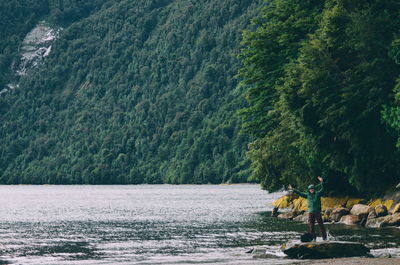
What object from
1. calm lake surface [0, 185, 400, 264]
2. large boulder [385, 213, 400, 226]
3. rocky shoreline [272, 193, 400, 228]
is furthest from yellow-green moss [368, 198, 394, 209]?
calm lake surface [0, 185, 400, 264]

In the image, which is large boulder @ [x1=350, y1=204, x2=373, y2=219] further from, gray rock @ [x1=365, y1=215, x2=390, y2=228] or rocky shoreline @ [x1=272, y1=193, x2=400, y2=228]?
gray rock @ [x1=365, y1=215, x2=390, y2=228]

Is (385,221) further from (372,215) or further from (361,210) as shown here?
(361,210)

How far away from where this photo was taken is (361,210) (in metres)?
56.5

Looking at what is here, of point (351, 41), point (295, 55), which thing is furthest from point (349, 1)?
point (295, 55)

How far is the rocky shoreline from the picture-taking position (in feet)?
168

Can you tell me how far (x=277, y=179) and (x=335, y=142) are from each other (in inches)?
615

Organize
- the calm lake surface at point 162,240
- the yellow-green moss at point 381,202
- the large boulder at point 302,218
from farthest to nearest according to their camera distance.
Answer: the large boulder at point 302,218
the yellow-green moss at point 381,202
the calm lake surface at point 162,240

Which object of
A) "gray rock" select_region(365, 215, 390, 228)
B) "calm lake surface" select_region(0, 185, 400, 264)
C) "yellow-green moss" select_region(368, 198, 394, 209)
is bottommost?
"calm lake surface" select_region(0, 185, 400, 264)

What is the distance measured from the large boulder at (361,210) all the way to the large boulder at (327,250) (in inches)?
804

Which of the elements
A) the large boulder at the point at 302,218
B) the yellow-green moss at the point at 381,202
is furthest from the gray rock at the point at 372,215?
the large boulder at the point at 302,218

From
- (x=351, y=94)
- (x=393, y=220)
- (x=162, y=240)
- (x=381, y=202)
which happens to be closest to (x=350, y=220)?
(x=381, y=202)

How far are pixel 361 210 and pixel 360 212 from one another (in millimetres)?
475

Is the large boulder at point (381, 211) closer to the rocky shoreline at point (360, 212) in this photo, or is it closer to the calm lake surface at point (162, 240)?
the rocky shoreline at point (360, 212)

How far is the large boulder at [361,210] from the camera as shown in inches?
2164
